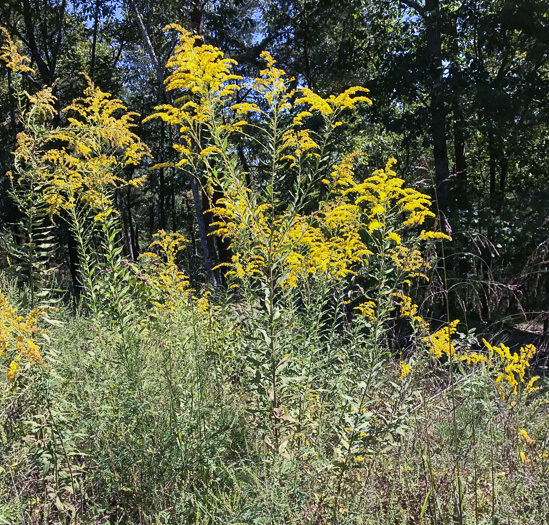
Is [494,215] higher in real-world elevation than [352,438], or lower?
higher

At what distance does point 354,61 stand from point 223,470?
37.1ft

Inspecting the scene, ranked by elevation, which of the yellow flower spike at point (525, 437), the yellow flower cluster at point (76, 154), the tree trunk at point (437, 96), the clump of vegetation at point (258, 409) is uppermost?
the tree trunk at point (437, 96)

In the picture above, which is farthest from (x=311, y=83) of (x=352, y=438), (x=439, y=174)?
(x=352, y=438)

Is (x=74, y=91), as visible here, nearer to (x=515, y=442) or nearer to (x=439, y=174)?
(x=439, y=174)

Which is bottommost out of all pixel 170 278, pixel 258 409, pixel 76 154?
pixel 258 409

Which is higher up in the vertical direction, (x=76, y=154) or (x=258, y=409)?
(x=76, y=154)

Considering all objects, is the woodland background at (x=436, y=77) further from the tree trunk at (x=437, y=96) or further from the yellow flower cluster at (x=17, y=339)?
the yellow flower cluster at (x=17, y=339)

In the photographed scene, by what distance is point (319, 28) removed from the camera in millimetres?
14273

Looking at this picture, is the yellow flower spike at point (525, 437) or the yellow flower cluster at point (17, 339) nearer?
the yellow flower cluster at point (17, 339)

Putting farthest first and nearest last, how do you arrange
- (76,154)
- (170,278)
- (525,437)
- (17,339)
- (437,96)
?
(437,96), (170,278), (76,154), (525,437), (17,339)

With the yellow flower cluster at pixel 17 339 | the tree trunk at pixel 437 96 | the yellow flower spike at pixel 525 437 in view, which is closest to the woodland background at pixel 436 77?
the tree trunk at pixel 437 96

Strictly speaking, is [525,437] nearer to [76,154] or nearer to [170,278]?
[170,278]

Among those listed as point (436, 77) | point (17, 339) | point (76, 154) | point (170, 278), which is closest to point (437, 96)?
point (436, 77)

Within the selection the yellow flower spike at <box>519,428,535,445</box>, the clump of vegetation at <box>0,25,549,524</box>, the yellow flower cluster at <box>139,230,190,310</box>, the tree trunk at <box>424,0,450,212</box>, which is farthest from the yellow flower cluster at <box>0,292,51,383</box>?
the tree trunk at <box>424,0,450,212</box>
